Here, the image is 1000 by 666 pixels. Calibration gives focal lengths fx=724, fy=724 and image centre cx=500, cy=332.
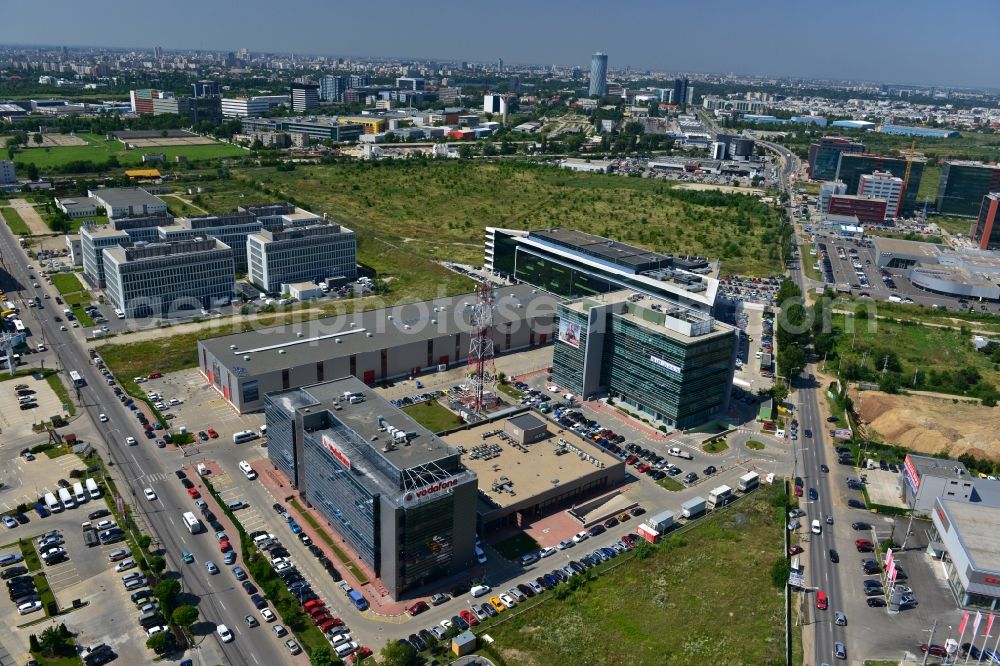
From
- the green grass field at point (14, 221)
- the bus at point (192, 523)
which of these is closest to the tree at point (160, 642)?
the bus at point (192, 523)

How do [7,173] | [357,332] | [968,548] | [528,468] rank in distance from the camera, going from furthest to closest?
[7,173] < [357,332] < [528,468] < [968,548]

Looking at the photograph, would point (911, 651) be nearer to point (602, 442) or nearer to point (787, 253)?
point (602, 442)

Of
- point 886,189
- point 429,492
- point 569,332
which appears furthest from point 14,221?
point 886,189

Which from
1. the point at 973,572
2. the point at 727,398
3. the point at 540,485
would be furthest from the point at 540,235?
the point at 973,572

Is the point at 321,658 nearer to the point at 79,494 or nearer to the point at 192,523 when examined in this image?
the point at 192,523

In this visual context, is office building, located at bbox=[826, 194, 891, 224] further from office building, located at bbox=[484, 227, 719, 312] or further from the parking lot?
the parking lot

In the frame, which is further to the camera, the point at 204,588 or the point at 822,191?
the point at 822,191
